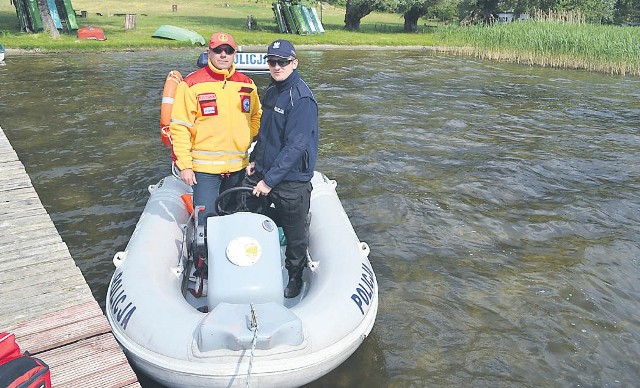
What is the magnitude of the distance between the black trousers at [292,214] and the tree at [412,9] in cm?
2848

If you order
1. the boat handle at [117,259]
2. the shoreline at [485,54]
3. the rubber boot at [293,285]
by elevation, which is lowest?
the shoreline at [485,54]

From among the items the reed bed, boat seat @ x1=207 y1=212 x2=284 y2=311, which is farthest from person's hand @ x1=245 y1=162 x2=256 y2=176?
the reed bed

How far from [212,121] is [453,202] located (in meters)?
4.38

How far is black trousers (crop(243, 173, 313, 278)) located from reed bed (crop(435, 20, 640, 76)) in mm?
16953

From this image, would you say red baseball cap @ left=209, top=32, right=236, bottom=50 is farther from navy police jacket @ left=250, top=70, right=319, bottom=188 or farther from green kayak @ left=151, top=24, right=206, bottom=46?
green kayak @ left=151, top=24, right=206, bottom=46

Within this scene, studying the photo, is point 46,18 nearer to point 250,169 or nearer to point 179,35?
point 179,35

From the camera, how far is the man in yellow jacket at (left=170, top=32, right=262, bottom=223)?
4.32 m

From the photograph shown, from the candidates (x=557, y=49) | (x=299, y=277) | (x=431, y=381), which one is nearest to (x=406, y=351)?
(x=431, y=381)

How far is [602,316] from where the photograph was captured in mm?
5121

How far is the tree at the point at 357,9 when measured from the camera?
100 feet

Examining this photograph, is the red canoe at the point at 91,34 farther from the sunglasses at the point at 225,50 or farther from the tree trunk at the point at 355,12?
the sunglasses at the point at 225,50

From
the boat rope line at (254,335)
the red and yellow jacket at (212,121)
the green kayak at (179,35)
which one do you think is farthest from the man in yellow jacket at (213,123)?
the green kayak at (179,35)

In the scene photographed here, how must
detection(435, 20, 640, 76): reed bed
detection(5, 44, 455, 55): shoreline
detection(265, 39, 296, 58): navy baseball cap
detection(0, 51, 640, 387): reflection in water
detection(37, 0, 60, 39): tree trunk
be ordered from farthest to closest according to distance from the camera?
detection(37, 0, 60, 39): tree trunk
detection(5, 44, 455, 55): shoreline
detection(435, 20, 640, 76): reed bed
detection(0, 51, 640, 387): reflection in water
detection(265, 39, 296, 58): navy baseball cap

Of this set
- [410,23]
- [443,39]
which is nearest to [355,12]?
[410,23]
